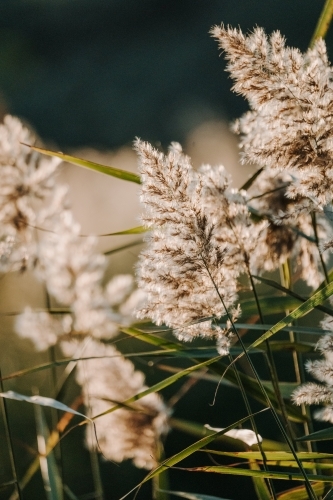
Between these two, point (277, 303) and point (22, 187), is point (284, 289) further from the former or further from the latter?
point (22, 187)

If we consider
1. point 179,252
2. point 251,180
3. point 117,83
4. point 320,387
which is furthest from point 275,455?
point 117,83

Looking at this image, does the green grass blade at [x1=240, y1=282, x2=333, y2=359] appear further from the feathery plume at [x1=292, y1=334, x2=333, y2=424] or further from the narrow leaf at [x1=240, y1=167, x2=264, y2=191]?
the narrow leaf at [x1=240, y1=167, x2=264, y2=191]

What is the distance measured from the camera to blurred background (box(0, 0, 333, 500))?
4742 millimetres

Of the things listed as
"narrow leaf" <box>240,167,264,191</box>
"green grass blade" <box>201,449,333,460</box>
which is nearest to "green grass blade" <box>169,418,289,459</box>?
"green grass blade" <box>201,449,333,460</box>

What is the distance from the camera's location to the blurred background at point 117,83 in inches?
187

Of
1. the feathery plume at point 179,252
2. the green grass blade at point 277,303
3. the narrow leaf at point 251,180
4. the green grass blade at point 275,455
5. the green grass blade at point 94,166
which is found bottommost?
the green grass blade at point 275,455

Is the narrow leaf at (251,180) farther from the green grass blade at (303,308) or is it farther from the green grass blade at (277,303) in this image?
the green grass blade at (303,308)

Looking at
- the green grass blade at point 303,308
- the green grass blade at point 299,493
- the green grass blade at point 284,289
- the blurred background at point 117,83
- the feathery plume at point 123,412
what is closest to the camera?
the green grass blade at point 303,308

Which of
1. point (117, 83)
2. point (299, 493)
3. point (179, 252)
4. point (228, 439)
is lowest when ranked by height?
point (299, 493)

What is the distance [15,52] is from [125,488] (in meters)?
6.51

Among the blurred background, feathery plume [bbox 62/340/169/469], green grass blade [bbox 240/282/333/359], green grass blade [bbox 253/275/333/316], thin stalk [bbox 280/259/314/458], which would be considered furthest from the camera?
the blurred background

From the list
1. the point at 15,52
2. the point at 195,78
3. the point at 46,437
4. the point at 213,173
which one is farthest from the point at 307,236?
the point at 15,52

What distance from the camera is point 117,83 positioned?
7.73m

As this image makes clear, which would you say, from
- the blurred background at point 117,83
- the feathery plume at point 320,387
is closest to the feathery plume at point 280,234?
the feathery plume at point 320,387
